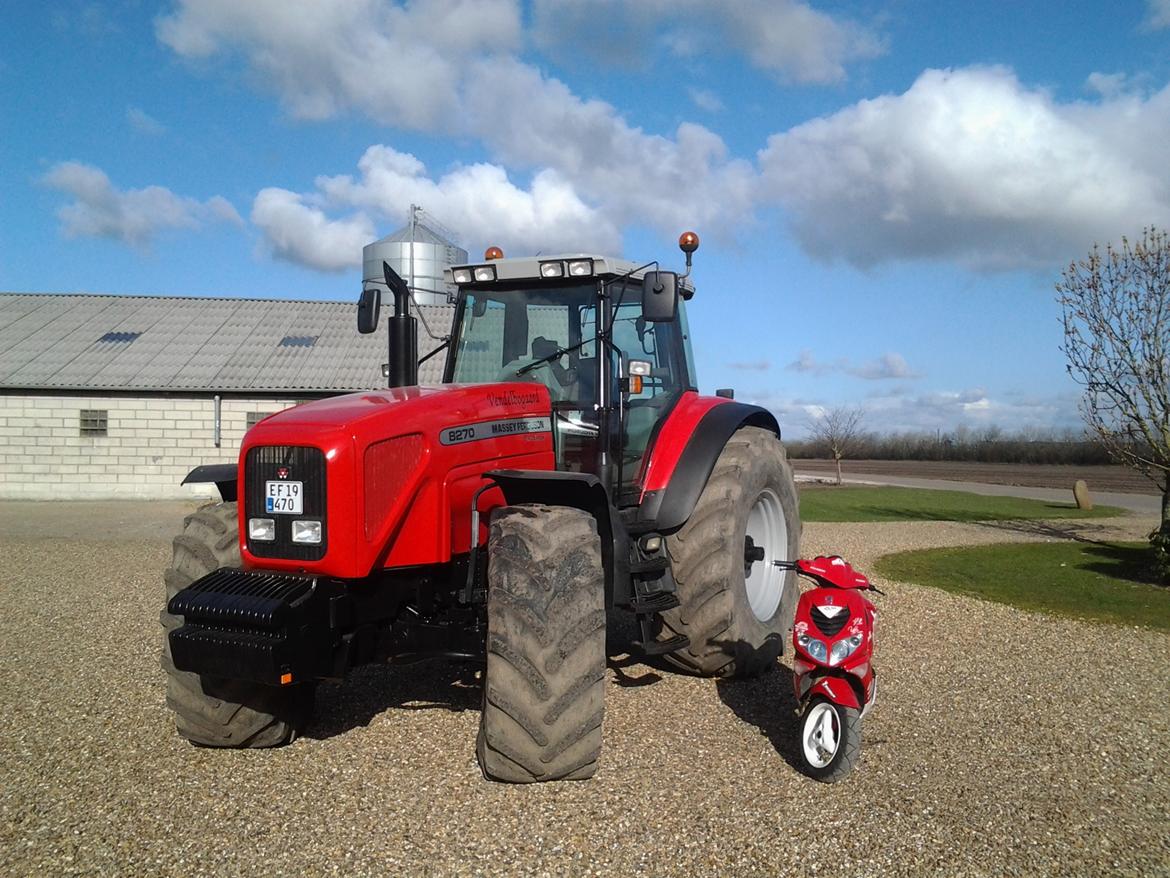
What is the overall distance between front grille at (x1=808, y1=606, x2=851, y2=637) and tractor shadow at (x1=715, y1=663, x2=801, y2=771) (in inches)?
26.3

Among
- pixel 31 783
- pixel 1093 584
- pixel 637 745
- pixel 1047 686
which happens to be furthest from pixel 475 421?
pixel 1093 584

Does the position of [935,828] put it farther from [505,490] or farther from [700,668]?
[505,490]

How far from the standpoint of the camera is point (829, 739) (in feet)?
13.8

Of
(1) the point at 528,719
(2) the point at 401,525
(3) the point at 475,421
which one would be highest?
(3) the point at 475,421

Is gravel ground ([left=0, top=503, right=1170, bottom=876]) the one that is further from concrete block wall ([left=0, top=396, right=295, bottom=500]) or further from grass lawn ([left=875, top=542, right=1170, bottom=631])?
concrete block wall ([left=0, top=396, right=295, bottom=500])

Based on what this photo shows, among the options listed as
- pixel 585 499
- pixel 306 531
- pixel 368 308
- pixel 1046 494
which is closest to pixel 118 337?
pixel 368 308

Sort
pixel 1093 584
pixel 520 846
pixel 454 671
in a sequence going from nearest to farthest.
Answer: pixel 520 846, pixel 454 671, pixel 1093 584

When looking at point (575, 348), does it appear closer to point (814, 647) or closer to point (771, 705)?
point (814, 647)

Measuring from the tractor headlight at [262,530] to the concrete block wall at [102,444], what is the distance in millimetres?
16164

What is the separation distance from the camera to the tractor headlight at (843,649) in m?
4.28

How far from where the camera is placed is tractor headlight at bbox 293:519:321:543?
3.96 meters

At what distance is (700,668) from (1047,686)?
2498 mm

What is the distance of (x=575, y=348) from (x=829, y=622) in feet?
6.98

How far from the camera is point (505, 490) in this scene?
14.7 ft
